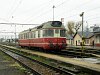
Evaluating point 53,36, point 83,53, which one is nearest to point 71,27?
point 53,36

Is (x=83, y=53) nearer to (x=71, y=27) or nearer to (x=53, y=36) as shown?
(x=53, y=36)

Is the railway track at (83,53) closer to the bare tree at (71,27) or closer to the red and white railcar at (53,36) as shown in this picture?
the red and white railcar at (53,36)

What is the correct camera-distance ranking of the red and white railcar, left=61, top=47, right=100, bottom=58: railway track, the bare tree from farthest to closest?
the bare tree, the red and white railcar, left=61, top=47, right=100, bottom=58: railway track

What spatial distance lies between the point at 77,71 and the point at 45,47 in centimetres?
1522

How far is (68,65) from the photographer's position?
16.0 m

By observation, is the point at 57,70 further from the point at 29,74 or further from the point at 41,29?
the point at 41,29

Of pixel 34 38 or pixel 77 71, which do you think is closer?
pixel 77 71

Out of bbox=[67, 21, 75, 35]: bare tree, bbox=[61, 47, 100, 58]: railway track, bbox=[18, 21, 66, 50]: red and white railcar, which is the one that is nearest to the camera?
bbox=[61, 47, 100, 58]: railway track

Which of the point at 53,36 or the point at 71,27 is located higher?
the point at 71,27

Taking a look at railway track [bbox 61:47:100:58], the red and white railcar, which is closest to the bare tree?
railway track [bbox 61:47:100:58]

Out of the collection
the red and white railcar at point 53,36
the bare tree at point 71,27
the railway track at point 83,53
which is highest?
the bare tree at point 71,27

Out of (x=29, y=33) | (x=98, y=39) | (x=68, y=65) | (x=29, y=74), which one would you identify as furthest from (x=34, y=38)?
(x=98, y=39)

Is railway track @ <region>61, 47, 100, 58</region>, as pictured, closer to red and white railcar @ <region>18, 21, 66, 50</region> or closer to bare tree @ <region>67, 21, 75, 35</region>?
red and white railcar @ <region>18, 21, 66, 50</region>

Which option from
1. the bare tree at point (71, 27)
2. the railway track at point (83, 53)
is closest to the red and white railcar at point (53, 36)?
the railway track at point (83, 53)
